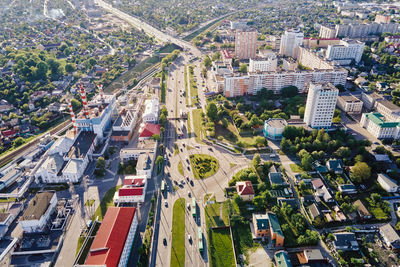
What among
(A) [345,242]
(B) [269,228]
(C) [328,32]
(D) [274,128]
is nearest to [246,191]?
(B) [269,228]

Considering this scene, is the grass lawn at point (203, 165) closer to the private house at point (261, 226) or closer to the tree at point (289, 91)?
the private house at point (261, 226)

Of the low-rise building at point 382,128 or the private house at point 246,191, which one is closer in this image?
the private house at point 246,191

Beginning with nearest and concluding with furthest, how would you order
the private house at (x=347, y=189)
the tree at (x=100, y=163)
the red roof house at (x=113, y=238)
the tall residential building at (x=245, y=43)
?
the red roof house at (x=113, y=238) → the private house at (x=347, y=189) → the tree at (x=100, y=163) → the tall residential building at (x=245, y=43)

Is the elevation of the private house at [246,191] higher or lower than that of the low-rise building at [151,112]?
lower

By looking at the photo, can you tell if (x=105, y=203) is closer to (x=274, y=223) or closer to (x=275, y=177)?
(x=274, y=223)

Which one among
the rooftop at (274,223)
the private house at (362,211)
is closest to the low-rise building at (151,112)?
the rooftop at (274,223)

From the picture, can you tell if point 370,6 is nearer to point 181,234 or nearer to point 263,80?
point 263,80
